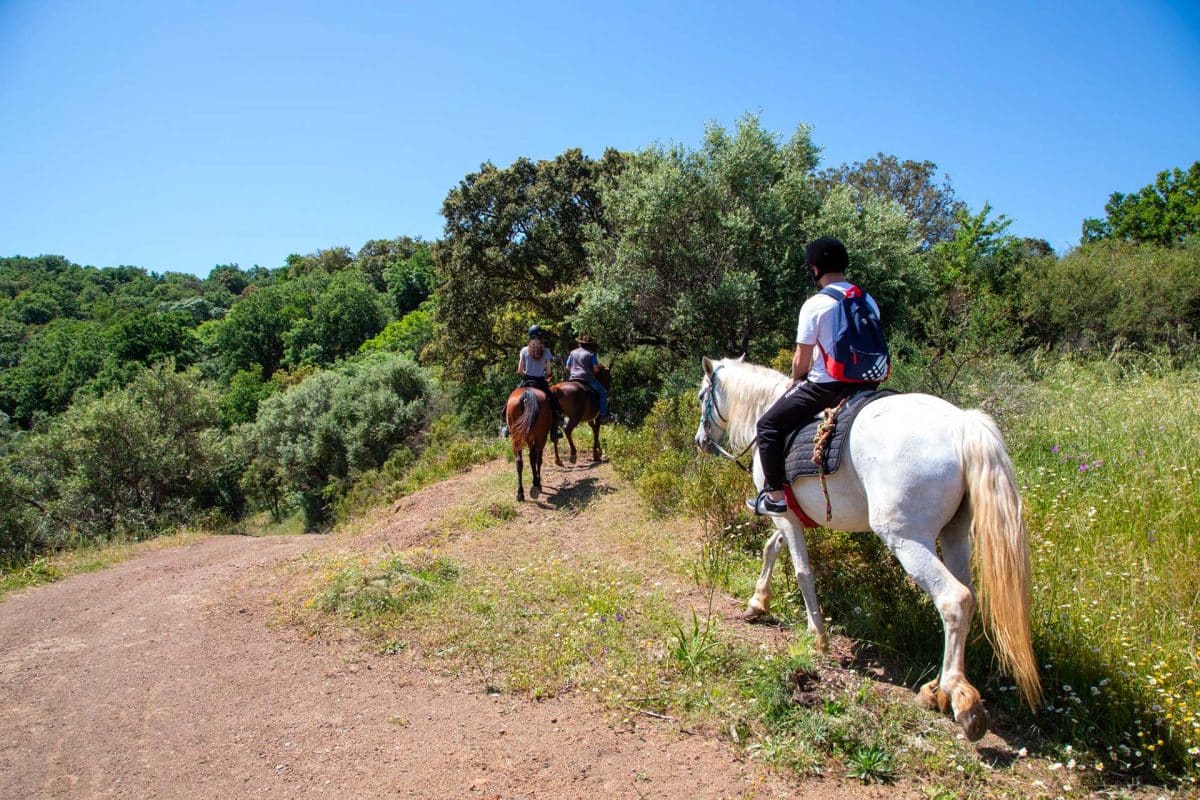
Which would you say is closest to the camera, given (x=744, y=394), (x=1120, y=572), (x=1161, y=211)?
(x=1120, y=572)

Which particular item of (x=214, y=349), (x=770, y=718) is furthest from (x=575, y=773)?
(x=214, y=349)

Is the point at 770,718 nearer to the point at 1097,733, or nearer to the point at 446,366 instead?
the point at 1097,733

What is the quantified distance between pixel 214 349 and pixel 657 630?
66.0m

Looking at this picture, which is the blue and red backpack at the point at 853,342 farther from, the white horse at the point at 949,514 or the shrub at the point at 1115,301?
the shrub at the point at 1115,301

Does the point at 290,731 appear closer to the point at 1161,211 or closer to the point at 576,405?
the point at 576,405

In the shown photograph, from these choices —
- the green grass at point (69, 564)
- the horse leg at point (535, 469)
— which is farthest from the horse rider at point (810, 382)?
the green grass at point (69, 564)

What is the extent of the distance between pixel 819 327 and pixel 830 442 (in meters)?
0.79

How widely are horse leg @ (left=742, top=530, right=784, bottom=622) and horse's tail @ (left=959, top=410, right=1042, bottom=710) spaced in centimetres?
181

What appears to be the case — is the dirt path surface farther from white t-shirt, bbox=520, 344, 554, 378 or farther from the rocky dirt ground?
white t-shirt, bbox=520, 344, 554, 378

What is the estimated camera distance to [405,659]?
5.25 meters

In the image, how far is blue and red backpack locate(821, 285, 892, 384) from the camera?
4277 millimetres

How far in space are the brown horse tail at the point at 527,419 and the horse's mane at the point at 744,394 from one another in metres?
4.45

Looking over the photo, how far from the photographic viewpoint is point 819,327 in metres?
4.35

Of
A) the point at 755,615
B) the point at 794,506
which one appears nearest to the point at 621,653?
the point at 755,615
